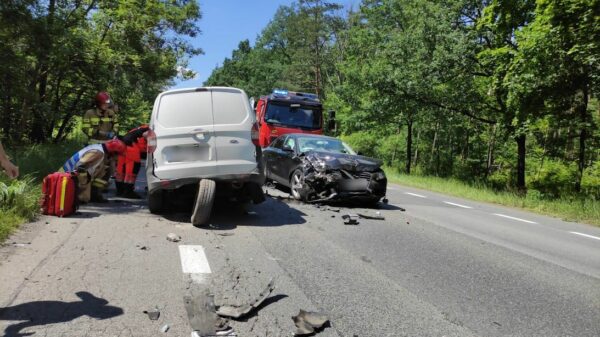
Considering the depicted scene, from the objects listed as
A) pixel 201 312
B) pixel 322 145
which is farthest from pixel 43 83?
pixel 201 312

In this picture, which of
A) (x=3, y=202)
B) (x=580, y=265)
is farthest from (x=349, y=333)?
(x=3, y=202)

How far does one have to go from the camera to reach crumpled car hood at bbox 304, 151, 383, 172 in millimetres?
9930

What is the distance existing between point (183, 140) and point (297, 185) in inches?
147

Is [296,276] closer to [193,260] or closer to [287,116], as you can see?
[193,260]

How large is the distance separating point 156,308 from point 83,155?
17.6 ft

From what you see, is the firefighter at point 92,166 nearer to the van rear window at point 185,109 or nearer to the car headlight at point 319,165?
the van rear window at point 185,109

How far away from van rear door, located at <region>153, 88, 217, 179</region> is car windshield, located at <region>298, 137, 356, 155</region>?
3945mm

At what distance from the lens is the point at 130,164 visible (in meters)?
9.66

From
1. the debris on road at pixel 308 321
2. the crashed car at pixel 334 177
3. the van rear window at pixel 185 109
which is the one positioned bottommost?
the debris on road at pixel 308 321

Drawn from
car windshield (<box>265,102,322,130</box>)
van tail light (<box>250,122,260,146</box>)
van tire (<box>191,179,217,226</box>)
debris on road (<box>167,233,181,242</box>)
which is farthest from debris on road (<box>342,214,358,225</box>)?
car windshield (<box>265,102,322,130</box>)

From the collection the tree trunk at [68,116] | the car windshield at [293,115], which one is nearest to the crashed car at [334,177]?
the car windshield at [293,115]

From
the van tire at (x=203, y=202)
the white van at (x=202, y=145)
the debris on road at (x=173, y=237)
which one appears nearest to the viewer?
the debris on road at (x=173, y=237)

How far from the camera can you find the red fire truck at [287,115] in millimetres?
18672

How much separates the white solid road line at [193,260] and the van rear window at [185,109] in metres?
2.28
